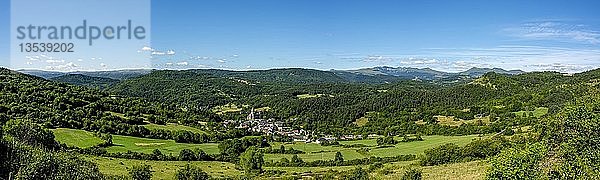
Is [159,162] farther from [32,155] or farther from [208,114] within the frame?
[208,114]

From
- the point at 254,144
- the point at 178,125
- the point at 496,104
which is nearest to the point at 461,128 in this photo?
the point at 496,104

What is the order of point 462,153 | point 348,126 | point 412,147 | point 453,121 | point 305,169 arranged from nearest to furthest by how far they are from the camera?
point 462,153
point 305,169
point 412,147
point 453,121
point 348,126

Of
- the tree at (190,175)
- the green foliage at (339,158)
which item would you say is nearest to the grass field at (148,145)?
the tree at (190,175)

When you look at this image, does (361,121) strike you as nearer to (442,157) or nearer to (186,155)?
(442,157)

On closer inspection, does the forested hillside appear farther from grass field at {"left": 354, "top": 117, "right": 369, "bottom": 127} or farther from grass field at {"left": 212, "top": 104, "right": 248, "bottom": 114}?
grass field at {"left": 212, "top": 104, "right": 248, "bottom": 114}

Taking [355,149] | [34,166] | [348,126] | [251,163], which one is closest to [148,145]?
[251,163]
